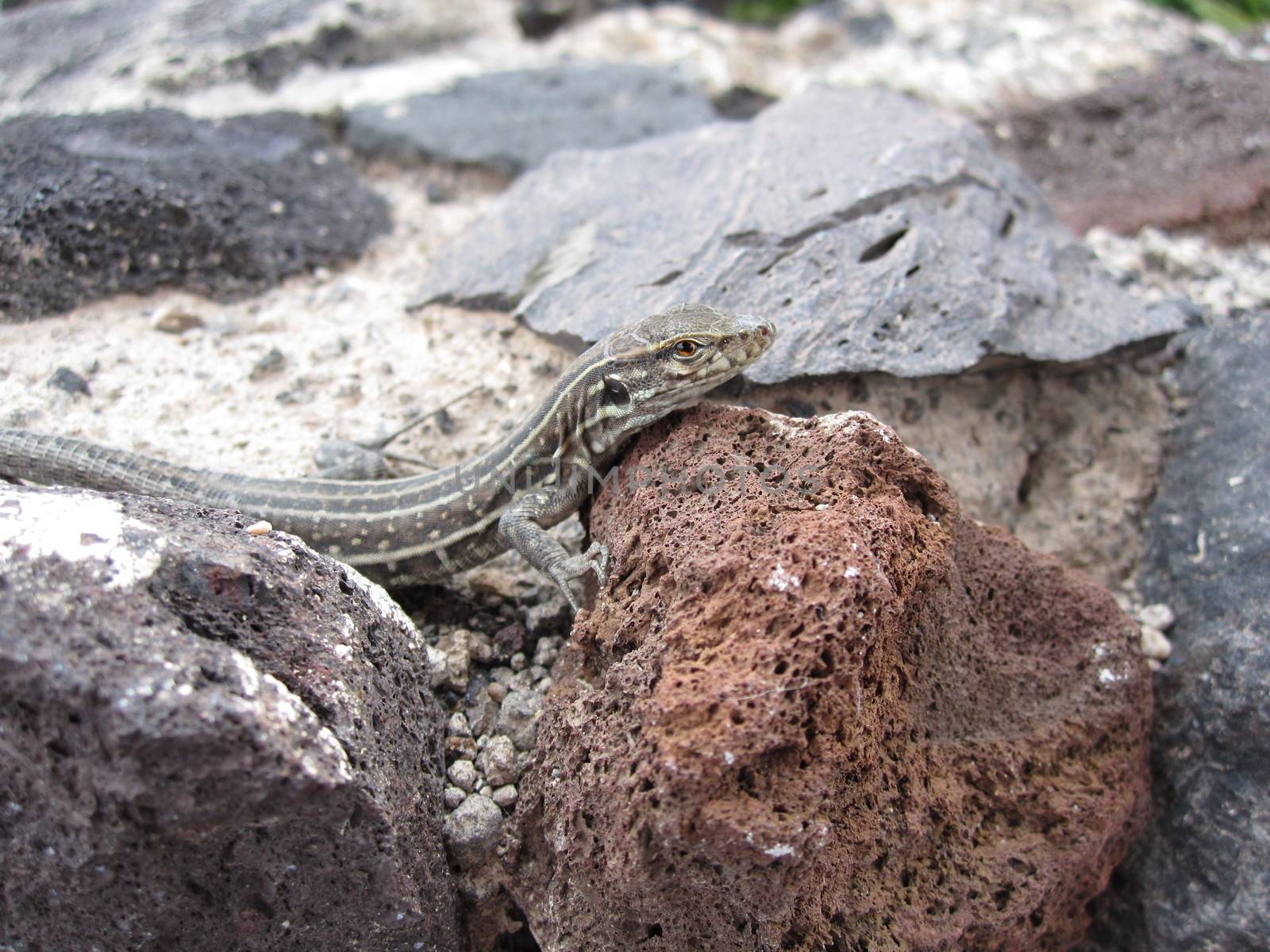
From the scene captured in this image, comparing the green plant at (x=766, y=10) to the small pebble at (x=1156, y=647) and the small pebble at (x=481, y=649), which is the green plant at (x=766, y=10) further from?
the small pebble at (x=481, y=649)

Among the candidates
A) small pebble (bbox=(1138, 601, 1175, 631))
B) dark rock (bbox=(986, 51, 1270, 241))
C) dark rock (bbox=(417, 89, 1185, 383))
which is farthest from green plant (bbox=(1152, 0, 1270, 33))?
small pebble (bbox=(1138, 601, 1175, 631))

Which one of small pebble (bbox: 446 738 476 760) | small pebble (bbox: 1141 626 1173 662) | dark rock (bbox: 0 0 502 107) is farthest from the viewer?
dark rock (bbox: 0 0 502 107)

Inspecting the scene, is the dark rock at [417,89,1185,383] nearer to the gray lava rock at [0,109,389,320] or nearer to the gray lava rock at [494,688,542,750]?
the gray lava rock at [0,109,389,320]

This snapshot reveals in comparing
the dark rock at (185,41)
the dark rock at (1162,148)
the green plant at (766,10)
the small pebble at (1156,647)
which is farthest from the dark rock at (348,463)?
the green plant at (766,10)

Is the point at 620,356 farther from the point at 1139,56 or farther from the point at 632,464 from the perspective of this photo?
the point at 1139,56

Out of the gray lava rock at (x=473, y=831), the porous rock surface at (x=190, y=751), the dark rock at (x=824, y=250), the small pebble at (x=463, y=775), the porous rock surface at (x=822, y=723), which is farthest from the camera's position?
the dark rock at (x=824, y=250)

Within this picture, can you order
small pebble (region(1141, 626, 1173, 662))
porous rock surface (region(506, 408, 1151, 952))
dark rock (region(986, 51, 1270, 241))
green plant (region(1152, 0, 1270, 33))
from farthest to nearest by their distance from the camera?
green plant (region(1152, 0, 1270, 33)), dark rock (region(986, 51, 1270, 241)), small pebble (region(1141, 626, 1173, 662)), porous rock surface (region(506, 408, 1151, 952))

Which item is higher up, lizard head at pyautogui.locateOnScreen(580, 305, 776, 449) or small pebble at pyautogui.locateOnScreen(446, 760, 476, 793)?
lizard head at pyautogui.locateOnScreen(580, 305, 776, 449)
